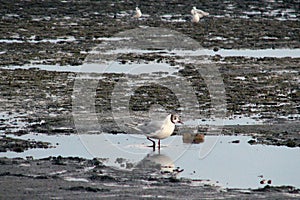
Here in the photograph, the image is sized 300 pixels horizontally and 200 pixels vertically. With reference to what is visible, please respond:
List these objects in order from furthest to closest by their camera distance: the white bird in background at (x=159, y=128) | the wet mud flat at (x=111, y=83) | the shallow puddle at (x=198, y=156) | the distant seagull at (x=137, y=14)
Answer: the distant seagull at (x=137, y=14) → the white bird in background at (x=159, y=128) → the shallow puddle at (x=198, y=156) → the wet mud flat at (x=111, y=83)

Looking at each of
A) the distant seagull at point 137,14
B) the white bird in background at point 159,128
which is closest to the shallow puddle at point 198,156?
the white bird in background at point 159,128

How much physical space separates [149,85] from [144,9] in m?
19.1

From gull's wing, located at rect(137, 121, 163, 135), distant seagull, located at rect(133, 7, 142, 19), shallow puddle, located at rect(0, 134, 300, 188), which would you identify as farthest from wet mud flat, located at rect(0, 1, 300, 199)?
gull's wing, located at rect(137, 121, 163, 135)

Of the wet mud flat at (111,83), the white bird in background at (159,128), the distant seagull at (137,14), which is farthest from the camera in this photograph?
the distant seagull at (137,14)

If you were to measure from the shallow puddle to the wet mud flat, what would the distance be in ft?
1.06

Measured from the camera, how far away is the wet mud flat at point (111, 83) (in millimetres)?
10914

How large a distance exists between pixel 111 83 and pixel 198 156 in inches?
254

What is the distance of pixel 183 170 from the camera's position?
12.1m

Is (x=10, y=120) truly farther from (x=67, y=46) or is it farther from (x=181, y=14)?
(x=181, y=14)

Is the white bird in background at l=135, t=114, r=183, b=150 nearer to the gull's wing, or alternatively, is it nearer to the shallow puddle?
the gull's wing

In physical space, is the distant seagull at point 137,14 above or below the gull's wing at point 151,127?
above

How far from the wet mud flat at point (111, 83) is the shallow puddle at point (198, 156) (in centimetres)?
32

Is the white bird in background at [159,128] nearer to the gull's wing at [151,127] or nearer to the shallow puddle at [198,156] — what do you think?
the gull's wing at [151,127]

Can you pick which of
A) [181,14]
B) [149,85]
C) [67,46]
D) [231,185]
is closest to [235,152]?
[231,185]
